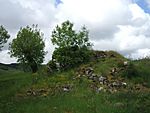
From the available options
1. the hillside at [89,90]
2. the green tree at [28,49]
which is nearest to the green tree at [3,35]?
the green tree at [28,49]

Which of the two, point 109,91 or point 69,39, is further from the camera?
point 69,39

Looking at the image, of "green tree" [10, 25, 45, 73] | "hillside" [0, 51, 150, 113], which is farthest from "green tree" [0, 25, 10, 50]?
"hillside" [0, 51, 150, 113]

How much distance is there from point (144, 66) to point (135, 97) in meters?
13.4

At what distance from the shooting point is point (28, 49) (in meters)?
85.4

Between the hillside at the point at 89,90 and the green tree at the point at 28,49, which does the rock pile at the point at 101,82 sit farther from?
the green tree at the point at 28,49

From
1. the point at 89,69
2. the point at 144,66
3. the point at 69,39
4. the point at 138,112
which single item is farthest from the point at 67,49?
the point at 138,112

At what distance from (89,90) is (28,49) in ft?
169

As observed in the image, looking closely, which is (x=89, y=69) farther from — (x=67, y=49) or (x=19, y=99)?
(x=19, y=99)

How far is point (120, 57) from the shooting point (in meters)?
47.7

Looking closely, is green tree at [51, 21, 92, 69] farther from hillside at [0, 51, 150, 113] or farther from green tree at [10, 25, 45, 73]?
green tree at [10, 25, 45, 73]

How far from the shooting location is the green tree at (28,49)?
8475cm

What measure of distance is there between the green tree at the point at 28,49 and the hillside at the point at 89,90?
37.8 meters

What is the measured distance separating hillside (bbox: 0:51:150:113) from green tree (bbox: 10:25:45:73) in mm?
37751

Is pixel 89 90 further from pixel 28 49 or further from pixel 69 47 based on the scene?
pixel 28 49
